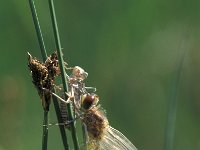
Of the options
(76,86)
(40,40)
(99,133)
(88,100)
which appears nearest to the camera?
(40,40)

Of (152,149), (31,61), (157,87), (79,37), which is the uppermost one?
(31,61)

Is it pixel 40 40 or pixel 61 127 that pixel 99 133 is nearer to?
pixel 61 127

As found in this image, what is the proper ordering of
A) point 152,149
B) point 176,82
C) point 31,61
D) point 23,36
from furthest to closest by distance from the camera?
point 23,36 → point 152,149 → point 176,82 → point 31,61

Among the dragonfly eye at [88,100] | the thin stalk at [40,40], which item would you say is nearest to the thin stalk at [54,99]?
the thin stalk at [40,40]

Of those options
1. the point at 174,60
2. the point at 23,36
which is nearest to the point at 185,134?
the point at 174,60

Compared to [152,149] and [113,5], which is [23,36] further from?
[152,149]

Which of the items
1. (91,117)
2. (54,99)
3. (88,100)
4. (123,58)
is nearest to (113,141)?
(91,117)
